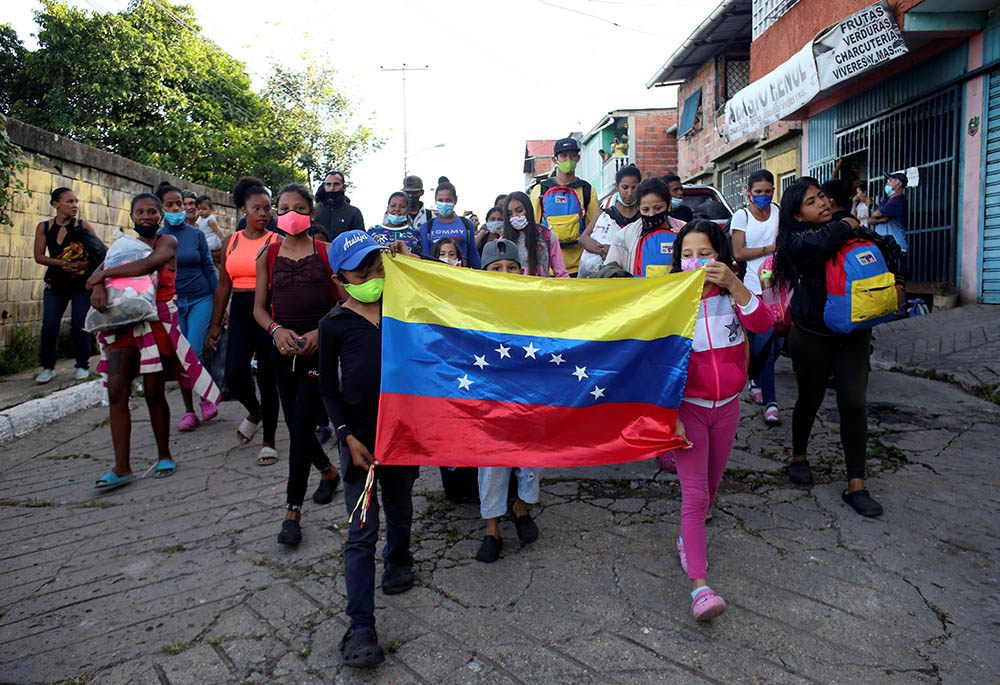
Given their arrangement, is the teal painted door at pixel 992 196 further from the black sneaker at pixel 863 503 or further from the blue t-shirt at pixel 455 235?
the blue t-shirt at pixel 455 235

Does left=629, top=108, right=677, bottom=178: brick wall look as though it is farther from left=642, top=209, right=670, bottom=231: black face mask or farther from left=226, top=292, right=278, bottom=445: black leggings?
left=226, top=292, right=278, bottom=445: black leggings

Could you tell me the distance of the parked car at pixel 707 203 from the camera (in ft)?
31.2

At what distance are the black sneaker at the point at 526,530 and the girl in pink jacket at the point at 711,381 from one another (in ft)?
2.42

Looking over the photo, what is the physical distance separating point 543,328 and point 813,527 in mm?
1758

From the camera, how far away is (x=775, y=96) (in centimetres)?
1216

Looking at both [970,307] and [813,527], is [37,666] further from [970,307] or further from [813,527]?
[970,307]

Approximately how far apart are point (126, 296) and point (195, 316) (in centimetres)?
158

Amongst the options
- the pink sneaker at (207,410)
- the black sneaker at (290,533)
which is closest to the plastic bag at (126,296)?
the pink sneaker at (207,410)

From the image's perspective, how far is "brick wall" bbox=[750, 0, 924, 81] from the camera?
9.99m

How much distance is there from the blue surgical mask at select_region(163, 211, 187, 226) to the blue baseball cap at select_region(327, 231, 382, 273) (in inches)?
147

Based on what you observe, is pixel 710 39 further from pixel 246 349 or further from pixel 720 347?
pixel 720 347

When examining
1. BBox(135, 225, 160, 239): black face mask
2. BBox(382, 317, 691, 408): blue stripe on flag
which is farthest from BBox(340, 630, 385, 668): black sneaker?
BBox(135, 225, 160, 239): black face mask

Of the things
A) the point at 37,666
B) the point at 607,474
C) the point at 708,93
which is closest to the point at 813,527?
the point at 607,474

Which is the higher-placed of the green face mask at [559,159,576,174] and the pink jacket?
the green face mask at [559,159,576,174]
